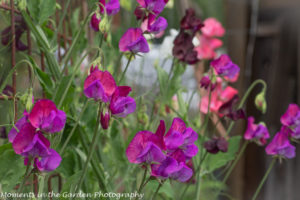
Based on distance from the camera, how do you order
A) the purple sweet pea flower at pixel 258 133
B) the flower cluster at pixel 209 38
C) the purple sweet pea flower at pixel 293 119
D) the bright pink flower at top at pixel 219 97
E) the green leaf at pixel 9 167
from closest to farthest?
the green leaf at pixel 9 167
the purple sweet pea flower at pixel 293 119
the purple sweet pea flower at pixel 258 133
the bright pink flower at top at pixel 219 97
the flower cluster at pixel 209 38

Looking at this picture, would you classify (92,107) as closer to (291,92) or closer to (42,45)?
(42,45)

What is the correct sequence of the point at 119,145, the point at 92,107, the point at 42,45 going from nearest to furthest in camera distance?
1. the point at 42,45
2. the point at 92,107
3. the point at 119,145

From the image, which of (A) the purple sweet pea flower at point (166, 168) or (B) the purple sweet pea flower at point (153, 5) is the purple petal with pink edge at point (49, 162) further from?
(B) the purple sweet pea flower at point (153, 5)

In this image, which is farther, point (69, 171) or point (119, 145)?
point (119, 145)

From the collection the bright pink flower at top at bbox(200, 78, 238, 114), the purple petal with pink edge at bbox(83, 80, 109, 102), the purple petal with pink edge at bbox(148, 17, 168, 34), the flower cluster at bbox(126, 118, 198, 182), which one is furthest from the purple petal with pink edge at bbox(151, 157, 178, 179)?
the bright pink flower at top at bbox(200, 78, 238, 114)

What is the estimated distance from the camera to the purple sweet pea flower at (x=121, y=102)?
1.90 ft

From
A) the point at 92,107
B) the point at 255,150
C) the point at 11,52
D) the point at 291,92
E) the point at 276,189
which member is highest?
the point at 11,52

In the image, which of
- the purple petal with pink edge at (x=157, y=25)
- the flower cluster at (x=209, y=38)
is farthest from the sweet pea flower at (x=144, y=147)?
the flower cluster at (x=209, y=38)

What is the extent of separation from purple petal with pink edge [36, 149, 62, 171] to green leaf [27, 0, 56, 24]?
0.94 ft

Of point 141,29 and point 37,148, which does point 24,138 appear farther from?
point 141,29

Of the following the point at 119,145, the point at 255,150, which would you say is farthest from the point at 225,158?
the point at 255,150

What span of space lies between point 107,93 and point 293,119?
0.43 meters

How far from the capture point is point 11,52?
2.46ft

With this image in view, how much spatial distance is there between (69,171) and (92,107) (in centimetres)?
13
